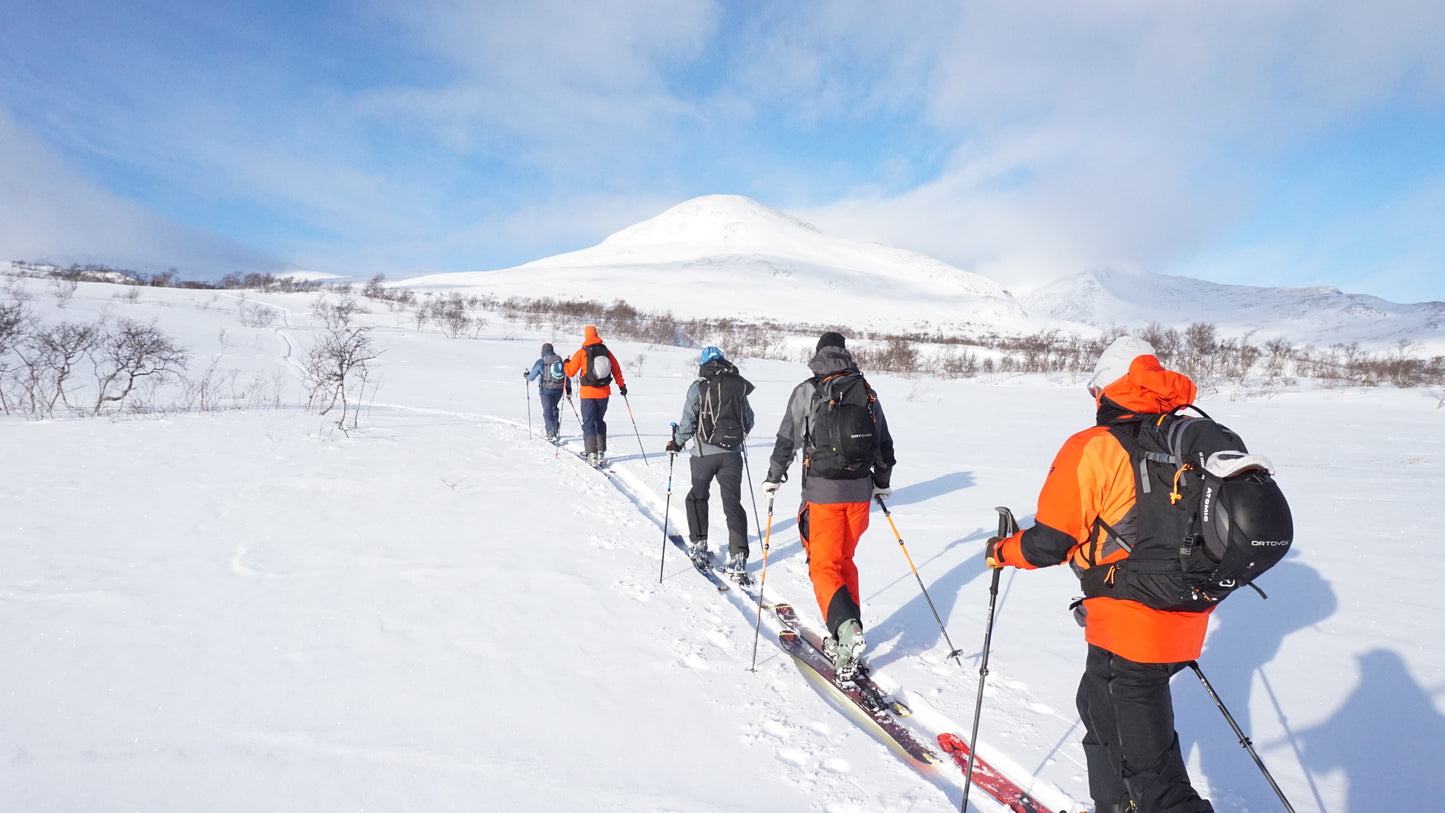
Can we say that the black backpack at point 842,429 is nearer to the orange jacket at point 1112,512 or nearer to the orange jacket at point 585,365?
the orange jacket at point 1112,512

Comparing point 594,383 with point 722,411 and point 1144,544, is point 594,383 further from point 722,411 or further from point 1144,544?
point 1144,544

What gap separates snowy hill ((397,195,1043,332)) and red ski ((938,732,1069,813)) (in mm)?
55988

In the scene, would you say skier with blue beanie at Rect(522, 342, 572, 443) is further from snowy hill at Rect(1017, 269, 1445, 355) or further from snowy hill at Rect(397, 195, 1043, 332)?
snowy hill at Rect(1017, 269, 1445, 355)

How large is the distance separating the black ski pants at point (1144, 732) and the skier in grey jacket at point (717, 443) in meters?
2.96

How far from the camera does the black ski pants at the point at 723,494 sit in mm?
4891

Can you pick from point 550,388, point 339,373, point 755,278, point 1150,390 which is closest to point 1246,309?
point 755,278

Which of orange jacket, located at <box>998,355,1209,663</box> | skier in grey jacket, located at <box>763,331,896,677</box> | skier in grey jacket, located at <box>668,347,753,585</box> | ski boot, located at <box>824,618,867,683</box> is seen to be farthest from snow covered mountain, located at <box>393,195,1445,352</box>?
orange jacket, located at <box>998,355,1209,663</box>

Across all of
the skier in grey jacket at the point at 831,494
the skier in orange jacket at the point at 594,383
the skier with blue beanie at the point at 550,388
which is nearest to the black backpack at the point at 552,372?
the skier with blue beanie at the point at 550,388

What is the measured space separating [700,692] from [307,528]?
140 inches

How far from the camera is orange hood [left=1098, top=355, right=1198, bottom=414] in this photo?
2006 mm

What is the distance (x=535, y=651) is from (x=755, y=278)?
8733cm

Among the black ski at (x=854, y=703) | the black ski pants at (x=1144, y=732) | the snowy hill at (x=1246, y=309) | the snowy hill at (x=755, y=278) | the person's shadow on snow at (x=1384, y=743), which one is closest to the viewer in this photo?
the black ski pants at (x=1144, y=732)

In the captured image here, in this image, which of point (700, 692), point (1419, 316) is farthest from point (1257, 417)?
point (1419, 316)

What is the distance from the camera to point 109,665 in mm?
2746
